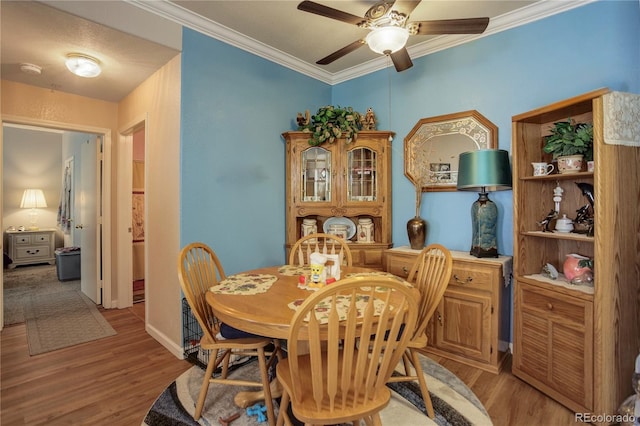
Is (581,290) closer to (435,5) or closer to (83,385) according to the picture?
(435,5)

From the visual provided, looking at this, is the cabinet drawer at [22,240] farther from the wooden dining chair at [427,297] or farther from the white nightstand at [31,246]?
the wooden dining chair at [427,297]

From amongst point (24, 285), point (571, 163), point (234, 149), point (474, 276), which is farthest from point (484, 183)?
point (24, 285)

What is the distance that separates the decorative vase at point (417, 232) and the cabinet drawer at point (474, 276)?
437 mm

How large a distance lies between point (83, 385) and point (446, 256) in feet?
8.06

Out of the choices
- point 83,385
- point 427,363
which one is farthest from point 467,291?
point 83,385

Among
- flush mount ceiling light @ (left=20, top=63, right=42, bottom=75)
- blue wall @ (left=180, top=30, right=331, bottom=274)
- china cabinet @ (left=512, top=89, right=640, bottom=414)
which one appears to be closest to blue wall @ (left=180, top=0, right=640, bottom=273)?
blue wall @ (left=180, top=30, right=331, bottom=274)

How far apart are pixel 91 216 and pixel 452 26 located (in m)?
4.20

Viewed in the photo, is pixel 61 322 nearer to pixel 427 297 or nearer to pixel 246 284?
pixel 246 284

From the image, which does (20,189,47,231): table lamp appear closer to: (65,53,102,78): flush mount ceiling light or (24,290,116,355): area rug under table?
(24,290,116,355): area rug under table

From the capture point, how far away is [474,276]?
2.30m

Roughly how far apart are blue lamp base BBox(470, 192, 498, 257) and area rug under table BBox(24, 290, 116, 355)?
10.8ft

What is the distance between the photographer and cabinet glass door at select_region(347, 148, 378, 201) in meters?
3.12

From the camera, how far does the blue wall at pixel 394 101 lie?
7.16ft

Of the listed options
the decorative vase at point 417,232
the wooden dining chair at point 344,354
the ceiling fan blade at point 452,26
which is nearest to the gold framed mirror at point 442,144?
the decorative vase at point 417,232
